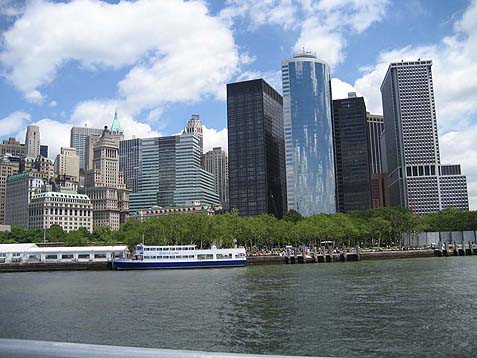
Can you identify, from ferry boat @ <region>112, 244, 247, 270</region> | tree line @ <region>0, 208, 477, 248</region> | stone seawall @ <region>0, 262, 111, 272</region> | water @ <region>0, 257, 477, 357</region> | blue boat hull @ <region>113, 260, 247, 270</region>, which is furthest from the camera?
tree line @ <region>0, 208, 477, 248</region>

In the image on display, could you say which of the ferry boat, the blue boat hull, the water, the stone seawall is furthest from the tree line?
the water

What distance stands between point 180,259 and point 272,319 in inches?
3205

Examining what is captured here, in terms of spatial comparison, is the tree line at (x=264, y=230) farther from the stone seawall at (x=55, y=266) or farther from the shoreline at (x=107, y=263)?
the stone seawall at (x=55, y=266)

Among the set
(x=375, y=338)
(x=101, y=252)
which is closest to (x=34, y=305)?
(x=375, y=338)

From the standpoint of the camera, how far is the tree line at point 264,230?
138625 mm

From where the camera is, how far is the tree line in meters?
139

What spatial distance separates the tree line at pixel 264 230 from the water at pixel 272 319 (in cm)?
8373

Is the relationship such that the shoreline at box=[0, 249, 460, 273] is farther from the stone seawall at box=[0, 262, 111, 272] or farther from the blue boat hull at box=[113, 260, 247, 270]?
the blue boat hull at box=[113, 260, 247, 270]

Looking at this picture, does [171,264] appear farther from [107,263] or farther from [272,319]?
[272,319]

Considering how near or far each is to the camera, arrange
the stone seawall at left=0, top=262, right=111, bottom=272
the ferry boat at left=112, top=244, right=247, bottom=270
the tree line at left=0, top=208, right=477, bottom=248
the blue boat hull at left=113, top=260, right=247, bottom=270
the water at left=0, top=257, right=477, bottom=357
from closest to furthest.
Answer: the water at left=0, top=257, right=477, bottom=357 → the blue boat hull at left=113, top=260, right=247, bottom=270 → the ferry boat at left=112, top=244, right=247, bottom=270 → the stone seawall at left=0, top=262, right=111, bottom=272 → the tree line at left=0, top=208, right=477, bottom=248

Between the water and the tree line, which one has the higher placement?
the tree line

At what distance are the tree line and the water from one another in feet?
275

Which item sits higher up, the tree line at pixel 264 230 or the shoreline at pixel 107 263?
the tree line at pixel 264 230

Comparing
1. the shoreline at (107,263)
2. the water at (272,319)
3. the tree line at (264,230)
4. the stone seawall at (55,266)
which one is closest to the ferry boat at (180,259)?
the shoreline at (107,263)
